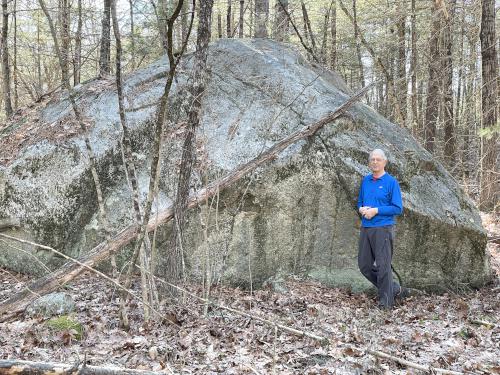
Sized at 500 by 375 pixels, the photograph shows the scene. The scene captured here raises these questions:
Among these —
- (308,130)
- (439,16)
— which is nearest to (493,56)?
(439,16)

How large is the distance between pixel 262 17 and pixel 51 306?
29.7 feet

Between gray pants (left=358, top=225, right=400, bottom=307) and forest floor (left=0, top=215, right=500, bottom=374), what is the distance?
0.83 feet

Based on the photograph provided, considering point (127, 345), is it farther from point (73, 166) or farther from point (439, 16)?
point (439, 16)

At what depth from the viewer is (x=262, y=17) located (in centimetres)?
1194

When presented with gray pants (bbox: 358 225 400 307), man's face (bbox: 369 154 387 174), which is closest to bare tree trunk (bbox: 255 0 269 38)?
man's face (bbox: 369 154 387 174)

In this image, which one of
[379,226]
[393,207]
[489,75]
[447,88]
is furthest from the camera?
[447,88]

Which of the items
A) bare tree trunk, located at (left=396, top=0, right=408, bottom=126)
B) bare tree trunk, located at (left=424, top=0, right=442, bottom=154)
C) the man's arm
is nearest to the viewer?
the man's arm

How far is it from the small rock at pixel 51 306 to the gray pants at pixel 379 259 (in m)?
3.68

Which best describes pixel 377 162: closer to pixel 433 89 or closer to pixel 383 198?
pixel 383 198

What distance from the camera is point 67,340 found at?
15.0 feet

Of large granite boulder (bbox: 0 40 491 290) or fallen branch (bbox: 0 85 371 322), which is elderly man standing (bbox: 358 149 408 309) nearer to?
large granite boulder (bbox: 0 40 491 290)

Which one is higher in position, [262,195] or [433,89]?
[433,89]

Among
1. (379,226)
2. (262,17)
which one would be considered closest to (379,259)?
(379,226)

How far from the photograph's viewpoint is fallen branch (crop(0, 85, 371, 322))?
5.14m
